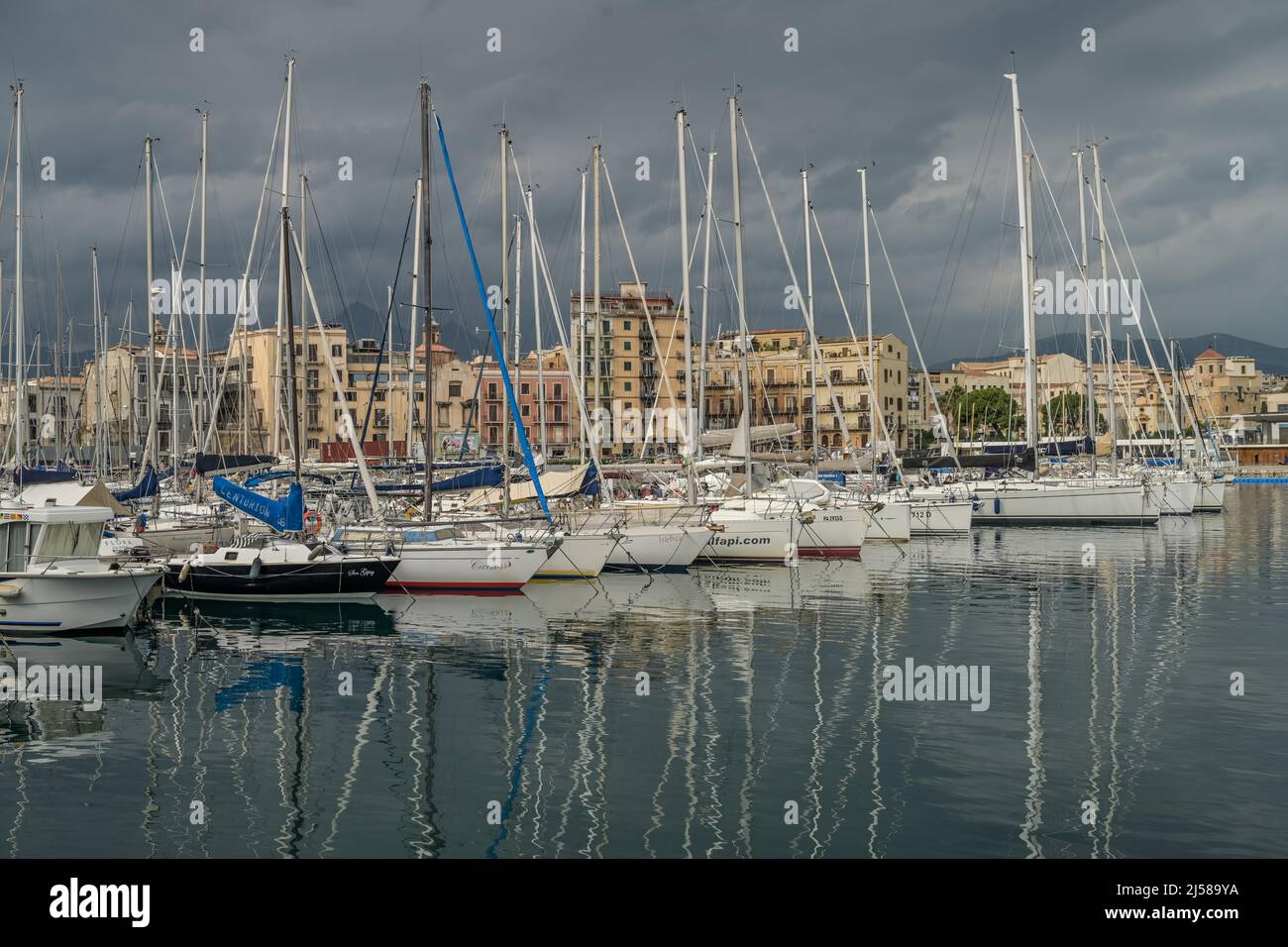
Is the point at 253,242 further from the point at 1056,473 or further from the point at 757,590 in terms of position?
the point at 1056,473

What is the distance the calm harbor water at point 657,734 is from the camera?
12234 millimetres

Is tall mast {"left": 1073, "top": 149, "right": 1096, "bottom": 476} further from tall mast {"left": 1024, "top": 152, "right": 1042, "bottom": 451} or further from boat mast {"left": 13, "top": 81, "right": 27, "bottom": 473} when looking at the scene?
boat mast {"left": 13, "top": 81, "right": 27, "bottom": 473}

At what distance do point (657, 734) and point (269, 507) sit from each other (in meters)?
15.5

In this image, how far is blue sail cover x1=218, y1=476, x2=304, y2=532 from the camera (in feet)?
92.1

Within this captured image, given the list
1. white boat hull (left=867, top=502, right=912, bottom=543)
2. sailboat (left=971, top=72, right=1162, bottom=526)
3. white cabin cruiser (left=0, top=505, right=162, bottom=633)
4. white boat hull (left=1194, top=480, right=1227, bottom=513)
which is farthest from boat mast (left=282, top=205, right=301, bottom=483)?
white boat hull (left=1194, top=480, right=1227, bottom=513)

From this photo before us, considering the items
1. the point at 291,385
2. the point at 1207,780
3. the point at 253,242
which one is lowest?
the point at 1207,780

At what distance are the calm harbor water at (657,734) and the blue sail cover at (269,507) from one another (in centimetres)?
213

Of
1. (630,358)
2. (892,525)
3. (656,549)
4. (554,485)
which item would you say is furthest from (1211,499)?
(630,358)

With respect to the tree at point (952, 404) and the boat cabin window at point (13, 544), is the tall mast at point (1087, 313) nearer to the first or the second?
the boat cabin window at point (13, 544)
